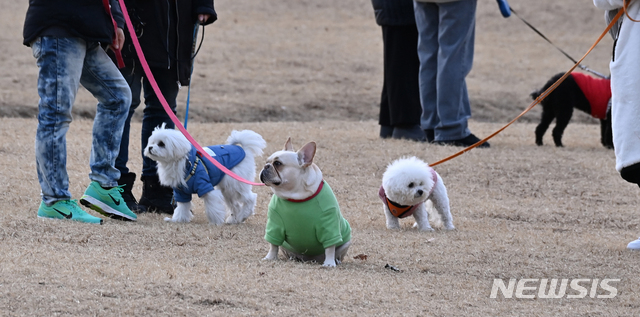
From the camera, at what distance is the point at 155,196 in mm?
5484

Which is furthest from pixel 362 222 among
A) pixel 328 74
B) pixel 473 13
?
pixel 328 74

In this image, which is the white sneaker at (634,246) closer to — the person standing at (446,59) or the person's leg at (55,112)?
the person's leg at (55,112)

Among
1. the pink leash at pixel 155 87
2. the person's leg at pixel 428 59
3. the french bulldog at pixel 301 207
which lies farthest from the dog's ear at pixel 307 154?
the person's leg at pixel 428 59

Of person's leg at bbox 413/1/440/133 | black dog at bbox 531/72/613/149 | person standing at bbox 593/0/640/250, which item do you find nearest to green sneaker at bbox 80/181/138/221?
person standing at bbox 593/0/640/250

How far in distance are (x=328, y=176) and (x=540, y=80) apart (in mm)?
9074

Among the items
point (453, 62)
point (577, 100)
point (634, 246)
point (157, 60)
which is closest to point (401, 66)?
point (453, 62)

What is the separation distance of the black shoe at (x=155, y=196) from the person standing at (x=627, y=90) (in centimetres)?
295

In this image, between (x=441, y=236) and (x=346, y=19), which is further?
(x=346, y=19)

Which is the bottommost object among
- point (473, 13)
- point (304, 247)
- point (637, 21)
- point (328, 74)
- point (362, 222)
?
point (328, 74)

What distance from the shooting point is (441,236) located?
195 inches

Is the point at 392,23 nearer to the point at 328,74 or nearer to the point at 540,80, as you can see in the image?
the point at 328,74

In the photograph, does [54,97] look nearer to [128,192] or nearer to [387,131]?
[128,192]

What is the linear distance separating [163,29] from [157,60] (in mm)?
220

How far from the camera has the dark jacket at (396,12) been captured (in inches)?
335
